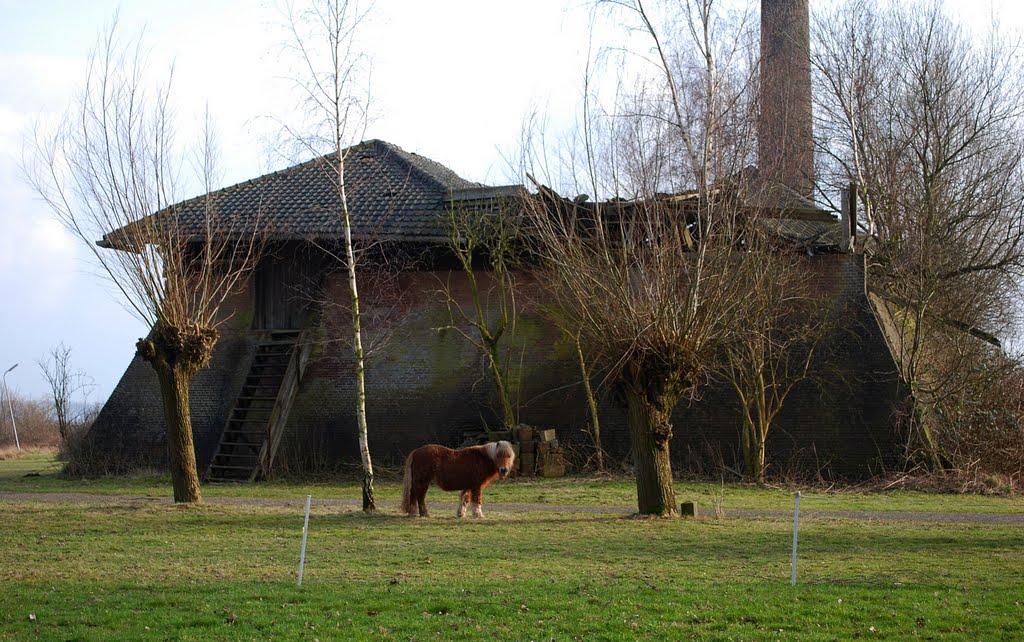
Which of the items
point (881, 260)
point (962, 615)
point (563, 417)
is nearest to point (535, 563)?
point (962, 615)

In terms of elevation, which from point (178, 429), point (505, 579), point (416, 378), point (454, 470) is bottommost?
point (505, 579)

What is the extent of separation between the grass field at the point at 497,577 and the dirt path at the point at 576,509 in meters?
0.82

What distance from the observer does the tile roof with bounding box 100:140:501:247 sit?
2667cm

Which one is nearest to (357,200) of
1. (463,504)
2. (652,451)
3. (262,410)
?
(262,410)

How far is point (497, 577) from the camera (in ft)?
37.1

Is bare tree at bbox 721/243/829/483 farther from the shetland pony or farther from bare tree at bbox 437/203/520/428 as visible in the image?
the shetland pony

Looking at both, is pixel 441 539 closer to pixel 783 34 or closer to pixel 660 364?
pixel 660 364

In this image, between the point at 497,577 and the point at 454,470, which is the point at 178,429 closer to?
the point at 454,470

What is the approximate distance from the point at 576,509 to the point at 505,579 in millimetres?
7812

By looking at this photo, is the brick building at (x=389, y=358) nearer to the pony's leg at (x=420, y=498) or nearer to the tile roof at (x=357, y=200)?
the tile roof at (x=357, y=200)

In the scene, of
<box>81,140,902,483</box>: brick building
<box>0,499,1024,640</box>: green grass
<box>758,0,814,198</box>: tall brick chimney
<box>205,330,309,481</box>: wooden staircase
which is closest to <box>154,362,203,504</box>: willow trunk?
<box>0,499,1024,640</box>: green grass

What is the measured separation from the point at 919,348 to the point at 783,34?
14.7 meters

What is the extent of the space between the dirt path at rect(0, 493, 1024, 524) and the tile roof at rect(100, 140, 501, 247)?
6.66m

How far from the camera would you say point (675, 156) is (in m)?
17.7
